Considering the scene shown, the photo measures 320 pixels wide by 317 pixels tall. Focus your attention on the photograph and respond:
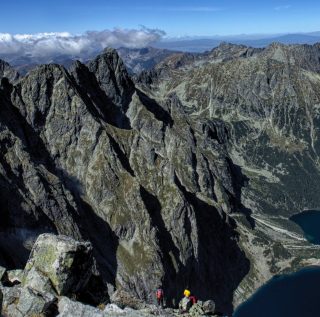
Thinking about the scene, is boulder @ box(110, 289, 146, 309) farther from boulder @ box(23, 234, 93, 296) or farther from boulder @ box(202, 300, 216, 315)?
boulder @ box(202, 300, 216, 315)

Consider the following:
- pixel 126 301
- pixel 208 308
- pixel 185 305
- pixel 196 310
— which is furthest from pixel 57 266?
pixel 208 308

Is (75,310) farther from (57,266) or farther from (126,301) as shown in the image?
(126,301)

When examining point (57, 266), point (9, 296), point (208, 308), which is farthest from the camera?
point (208, 308)

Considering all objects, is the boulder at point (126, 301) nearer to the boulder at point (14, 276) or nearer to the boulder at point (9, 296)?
the boulder at point (14, 276)

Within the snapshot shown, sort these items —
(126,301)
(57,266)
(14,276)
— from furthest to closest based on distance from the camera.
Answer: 1. (126,301)
2. (14,276)
3. (57,266)

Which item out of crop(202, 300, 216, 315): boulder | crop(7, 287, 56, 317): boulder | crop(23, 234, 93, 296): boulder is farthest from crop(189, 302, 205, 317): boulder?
crop(7, 287, 56, 317): boulder

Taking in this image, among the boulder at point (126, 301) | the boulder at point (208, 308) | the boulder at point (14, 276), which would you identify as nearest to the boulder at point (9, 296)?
the boulder at point (14, 276)
